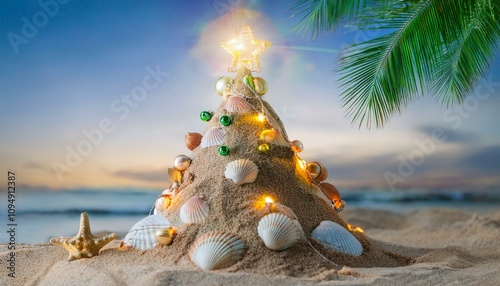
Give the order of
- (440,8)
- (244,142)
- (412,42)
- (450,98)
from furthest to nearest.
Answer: (450,98), (412,42), (440,8), (244,142)

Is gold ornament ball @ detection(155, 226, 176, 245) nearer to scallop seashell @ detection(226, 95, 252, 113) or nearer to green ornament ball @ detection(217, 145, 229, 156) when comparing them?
green ornament ball @ detection(217, 145, 229, 156)

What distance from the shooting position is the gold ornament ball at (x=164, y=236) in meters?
4.11

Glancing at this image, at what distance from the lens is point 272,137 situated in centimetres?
467

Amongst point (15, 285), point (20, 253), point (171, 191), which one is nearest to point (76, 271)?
point (15, 285)

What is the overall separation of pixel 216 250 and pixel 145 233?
32.8 inches

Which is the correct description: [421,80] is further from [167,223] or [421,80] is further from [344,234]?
[167,223]

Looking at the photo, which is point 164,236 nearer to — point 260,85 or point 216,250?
point 216,250

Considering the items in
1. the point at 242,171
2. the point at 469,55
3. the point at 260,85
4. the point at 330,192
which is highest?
the point at 469,55

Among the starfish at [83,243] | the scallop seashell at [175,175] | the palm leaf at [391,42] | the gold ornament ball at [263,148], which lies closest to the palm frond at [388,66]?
the palm leaf at [391,42]

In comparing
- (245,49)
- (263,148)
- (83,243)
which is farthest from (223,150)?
(83,243)

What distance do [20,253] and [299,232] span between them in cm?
295

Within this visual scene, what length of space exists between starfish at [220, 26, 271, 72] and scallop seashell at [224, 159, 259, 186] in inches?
48.4

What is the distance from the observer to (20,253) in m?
5.15

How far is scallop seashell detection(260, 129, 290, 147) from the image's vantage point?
4.66 meters
